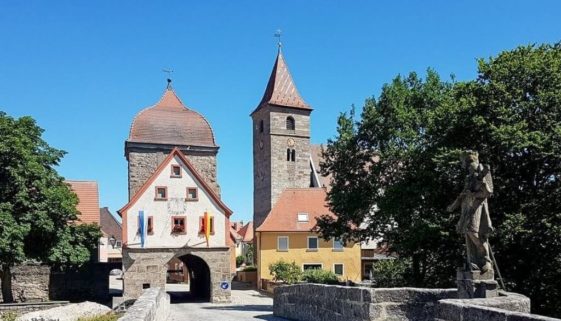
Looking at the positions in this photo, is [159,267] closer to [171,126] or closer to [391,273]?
[391,273]

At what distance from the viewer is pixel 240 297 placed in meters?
37.9

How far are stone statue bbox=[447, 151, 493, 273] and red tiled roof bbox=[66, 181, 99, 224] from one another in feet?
108

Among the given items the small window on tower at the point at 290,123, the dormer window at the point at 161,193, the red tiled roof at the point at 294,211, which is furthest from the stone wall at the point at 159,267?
the small window on tower at the point at 290,123

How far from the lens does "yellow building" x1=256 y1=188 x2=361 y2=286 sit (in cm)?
4419

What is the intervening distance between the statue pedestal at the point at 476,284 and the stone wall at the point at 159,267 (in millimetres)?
24878

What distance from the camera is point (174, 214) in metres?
35.0

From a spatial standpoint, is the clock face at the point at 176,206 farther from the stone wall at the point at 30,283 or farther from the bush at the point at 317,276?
the bush at the point at 317,276

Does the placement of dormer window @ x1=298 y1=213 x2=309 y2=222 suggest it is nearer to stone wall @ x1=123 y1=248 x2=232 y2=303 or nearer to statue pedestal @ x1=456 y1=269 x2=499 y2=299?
stone wall @ x1=123 y1=248 x2=232 y2=303

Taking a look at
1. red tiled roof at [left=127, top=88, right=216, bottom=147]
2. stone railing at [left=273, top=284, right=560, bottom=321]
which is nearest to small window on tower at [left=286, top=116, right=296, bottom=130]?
red tiled roof at [left=127, top=88, right=216, bottom=147]

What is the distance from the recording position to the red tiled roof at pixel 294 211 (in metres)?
44.9

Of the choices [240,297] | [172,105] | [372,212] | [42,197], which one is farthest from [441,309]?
[172,105]

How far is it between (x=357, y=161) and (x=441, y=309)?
20025 mm

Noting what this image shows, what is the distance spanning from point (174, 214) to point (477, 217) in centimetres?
2706

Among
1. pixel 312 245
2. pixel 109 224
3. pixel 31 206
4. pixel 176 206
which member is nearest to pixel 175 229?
pixel 176 206
